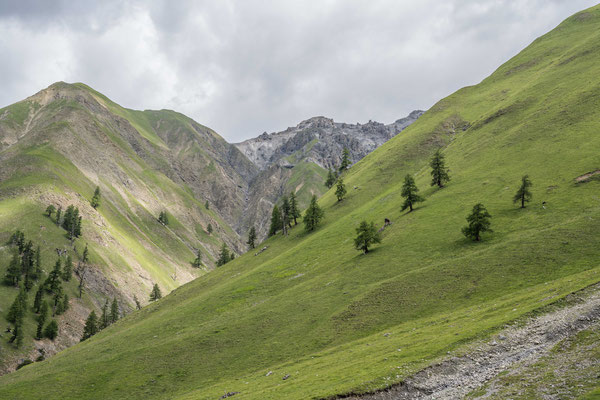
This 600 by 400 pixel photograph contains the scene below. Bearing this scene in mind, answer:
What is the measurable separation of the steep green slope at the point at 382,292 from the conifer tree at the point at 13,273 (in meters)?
53.9

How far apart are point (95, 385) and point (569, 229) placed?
253 feet

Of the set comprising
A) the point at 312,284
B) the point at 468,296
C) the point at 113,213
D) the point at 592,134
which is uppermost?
the point at 113,213

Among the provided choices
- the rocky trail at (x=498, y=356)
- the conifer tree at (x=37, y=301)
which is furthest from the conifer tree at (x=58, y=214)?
the rocky trail at (x=498, y=356)

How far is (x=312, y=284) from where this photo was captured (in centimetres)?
6756

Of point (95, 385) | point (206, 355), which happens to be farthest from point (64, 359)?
point (206, 355)

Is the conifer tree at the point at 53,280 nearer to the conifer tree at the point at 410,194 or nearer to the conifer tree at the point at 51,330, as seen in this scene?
the conifer tree at the point at 51,330

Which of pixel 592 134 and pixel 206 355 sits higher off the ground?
pixel 592 134

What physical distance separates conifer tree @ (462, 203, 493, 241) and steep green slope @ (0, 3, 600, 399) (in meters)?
2.09

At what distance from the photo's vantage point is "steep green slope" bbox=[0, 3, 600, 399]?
35.1m

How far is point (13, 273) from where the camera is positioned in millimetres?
111375

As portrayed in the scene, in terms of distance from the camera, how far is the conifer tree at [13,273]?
11094cm

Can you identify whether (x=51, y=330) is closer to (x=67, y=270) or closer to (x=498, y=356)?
(x=67, y=270)

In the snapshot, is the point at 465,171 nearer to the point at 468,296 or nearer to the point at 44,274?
the point at 468,296

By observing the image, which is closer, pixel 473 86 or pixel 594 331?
pixel 594 331
